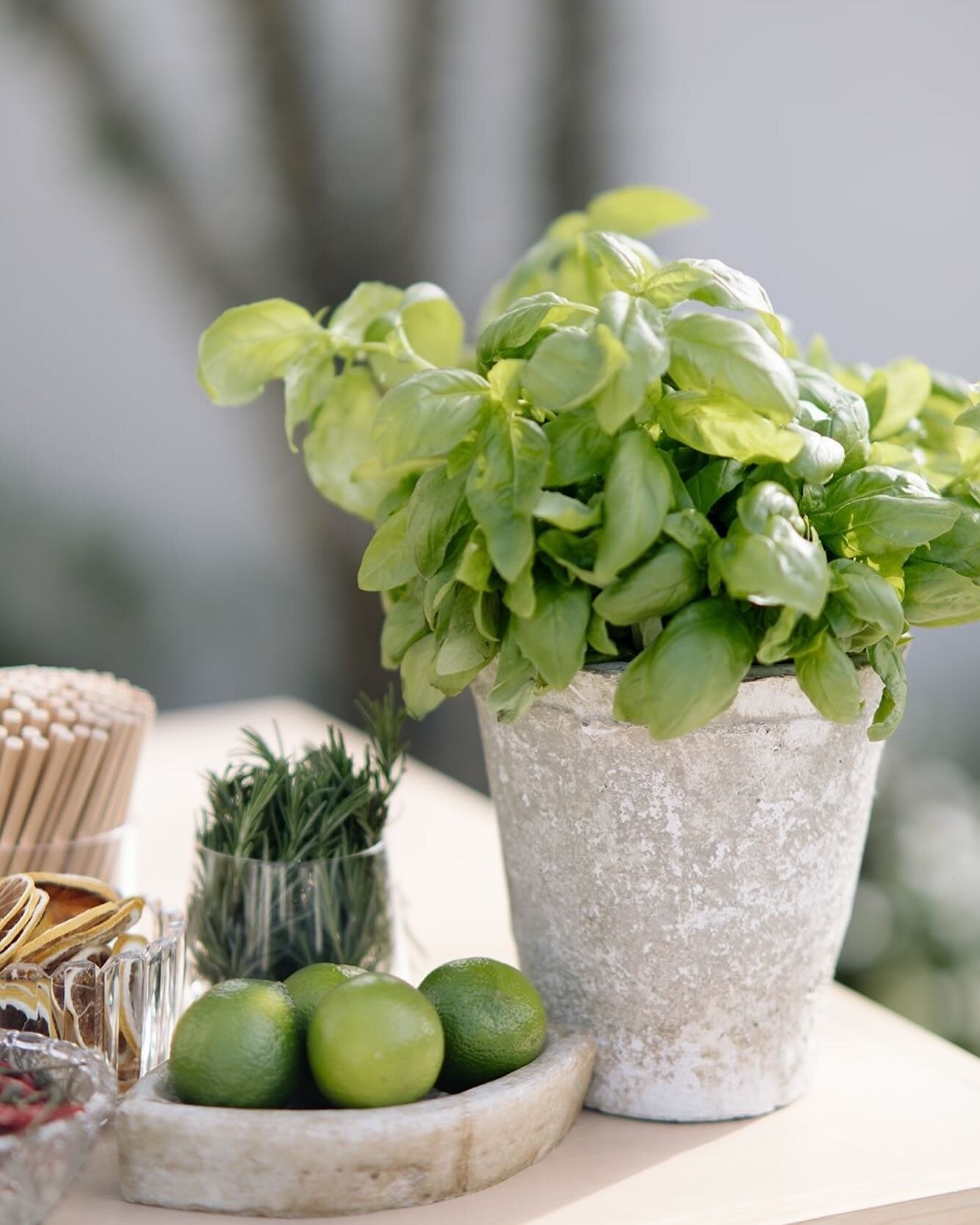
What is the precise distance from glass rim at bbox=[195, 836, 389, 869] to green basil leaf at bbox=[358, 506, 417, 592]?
0.14m

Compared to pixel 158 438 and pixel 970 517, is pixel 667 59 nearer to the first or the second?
pixel 158 438

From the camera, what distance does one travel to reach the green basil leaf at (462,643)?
52cm

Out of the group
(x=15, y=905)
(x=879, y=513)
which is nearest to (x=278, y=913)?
(x=15, y=905)

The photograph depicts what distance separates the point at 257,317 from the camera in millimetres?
627

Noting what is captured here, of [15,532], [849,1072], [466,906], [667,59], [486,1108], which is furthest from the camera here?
[667,59]

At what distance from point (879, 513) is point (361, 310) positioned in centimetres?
28

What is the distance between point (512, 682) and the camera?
1.67ft

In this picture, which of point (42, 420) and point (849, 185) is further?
point (849, 185)

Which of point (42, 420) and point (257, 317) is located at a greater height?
point (257, 317)

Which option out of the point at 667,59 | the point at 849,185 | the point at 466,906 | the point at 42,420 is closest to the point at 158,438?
the point at 42,420

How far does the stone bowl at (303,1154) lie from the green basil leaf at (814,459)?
26 cm

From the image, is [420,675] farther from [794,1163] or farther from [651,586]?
[794,1163]

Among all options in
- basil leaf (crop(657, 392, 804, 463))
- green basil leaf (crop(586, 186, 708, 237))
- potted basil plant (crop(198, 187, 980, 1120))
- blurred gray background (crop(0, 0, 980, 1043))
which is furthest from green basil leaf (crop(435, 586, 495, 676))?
blurred gray background (crop(0, 0, 980, 1043))

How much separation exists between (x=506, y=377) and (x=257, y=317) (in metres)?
0.17
